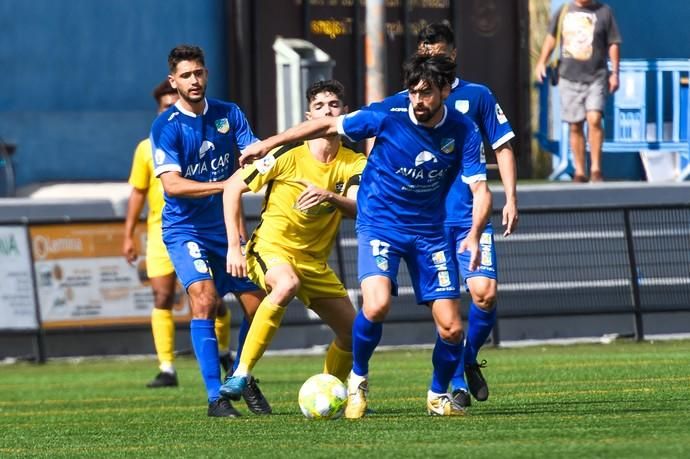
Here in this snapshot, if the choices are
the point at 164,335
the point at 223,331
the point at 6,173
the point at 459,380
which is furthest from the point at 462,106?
the point at 6,173

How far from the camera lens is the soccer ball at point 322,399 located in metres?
11.0

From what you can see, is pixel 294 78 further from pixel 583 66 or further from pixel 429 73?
pixel 429 73

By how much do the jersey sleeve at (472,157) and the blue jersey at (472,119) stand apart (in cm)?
44

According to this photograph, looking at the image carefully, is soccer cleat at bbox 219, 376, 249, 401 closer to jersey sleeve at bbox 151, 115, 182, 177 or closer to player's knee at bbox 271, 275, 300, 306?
player's knee at bbox 271, 275, 300, 306

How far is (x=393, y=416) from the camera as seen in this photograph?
440 inches

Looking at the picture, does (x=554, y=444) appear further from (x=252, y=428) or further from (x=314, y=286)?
(x=314, y=286)

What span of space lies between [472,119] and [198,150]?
1795 millimetres

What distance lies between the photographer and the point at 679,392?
1202 centimetres

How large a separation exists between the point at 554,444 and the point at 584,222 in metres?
9.57

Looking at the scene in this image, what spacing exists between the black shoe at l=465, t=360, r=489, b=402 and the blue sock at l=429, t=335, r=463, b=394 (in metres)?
0.80

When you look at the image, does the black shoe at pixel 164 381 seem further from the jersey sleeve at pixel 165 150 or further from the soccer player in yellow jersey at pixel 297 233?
the jersey sleeve at pixel 165 150

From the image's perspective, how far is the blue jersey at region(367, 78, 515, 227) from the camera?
37.5 feet

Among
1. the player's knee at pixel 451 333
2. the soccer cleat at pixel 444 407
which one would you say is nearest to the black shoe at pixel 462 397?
the soccer cleat at pixel 444 407

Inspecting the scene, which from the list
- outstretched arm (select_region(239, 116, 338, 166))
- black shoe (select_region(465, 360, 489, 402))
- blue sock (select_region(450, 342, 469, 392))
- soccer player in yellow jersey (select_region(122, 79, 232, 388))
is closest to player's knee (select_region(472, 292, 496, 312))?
blue sock (select_region(450, 342, 469, 392))
